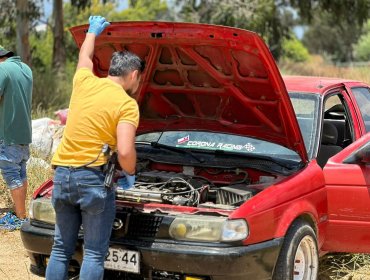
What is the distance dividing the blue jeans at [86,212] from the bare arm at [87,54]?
2.45 ft

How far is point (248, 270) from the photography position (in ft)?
13.0

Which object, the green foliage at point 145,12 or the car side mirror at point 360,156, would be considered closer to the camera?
the car side mirror at point 360,156

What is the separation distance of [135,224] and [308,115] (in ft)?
→ 6.16

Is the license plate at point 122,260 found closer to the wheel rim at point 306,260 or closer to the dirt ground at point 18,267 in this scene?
the wheel rim at point 306,260

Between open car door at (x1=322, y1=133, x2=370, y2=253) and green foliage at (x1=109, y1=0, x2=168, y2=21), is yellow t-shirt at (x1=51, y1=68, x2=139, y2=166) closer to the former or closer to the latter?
open car door at (x1=322, y1=133, x2=370, y2=253)

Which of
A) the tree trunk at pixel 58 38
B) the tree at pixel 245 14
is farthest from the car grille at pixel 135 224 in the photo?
the tree at pixel 245 14

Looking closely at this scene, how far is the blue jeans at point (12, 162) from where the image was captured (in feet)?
21.1

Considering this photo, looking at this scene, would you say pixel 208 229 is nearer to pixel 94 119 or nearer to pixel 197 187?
pixel 197 187

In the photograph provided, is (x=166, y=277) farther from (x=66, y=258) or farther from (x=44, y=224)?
(x=44, y=224)

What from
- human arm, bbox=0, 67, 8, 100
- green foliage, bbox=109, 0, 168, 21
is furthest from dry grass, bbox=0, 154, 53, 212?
green foliage, bbox=109, 0, 168, 21

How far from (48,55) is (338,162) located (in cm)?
1946

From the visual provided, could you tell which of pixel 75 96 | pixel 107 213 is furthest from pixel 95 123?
pixel 107 213

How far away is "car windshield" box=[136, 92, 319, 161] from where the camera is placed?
5156 mm

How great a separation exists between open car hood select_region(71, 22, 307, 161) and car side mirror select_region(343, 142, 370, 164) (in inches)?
13.4
